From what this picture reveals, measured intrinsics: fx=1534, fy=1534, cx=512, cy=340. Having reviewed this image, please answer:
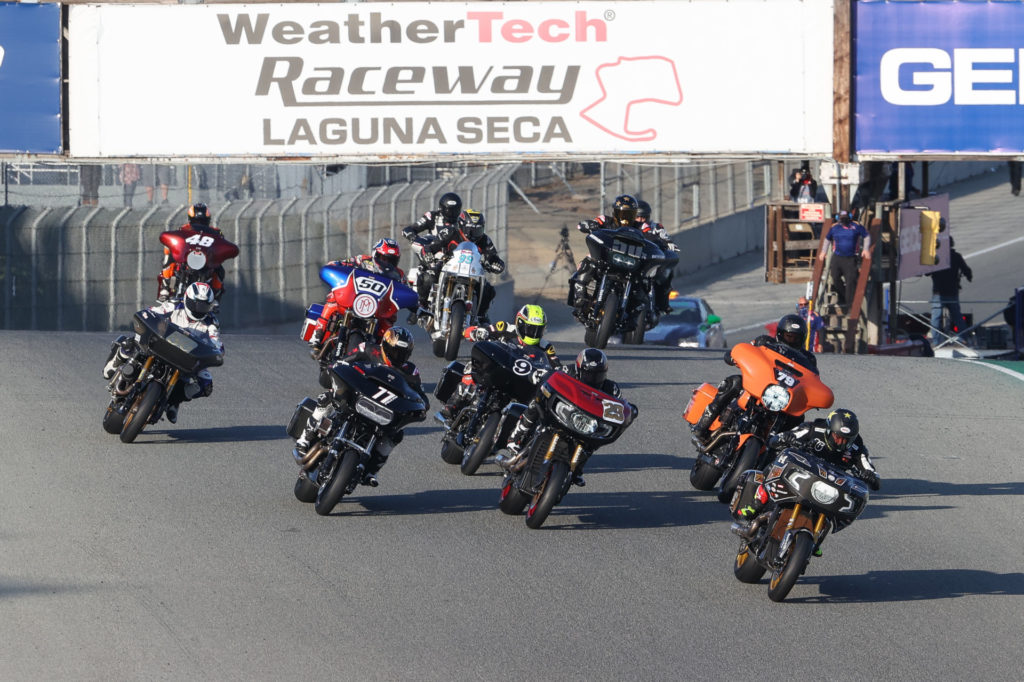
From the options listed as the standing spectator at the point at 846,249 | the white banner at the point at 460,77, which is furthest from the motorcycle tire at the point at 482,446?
the standing spectator at the point at 846,249

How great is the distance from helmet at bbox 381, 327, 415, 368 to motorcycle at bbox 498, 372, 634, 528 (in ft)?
3.57

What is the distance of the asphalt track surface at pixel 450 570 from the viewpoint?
8062mm

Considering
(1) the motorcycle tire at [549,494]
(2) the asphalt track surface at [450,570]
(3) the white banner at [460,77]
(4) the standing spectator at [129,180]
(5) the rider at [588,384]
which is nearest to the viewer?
(2) the asphalt track surface at [450,570]

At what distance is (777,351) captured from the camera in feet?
39.4

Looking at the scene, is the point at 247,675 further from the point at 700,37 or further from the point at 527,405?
the point at 700,37

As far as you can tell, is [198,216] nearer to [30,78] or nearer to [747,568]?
[30,78]

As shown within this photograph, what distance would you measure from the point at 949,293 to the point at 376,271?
578 inches

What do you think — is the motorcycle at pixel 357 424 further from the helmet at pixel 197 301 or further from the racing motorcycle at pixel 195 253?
the racing motorcycle at pixel 195 253

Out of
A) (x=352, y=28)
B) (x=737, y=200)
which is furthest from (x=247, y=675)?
(x=737, y=200)

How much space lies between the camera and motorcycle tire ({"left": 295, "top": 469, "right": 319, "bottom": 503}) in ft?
36.8

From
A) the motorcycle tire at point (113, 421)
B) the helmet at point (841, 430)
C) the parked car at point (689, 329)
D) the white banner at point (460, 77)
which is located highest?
the white banner at point (460, 77)

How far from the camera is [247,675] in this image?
7.63m

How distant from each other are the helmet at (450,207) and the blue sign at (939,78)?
798 cm

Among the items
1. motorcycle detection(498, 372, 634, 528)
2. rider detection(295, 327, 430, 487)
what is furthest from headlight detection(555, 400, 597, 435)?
rider detection(295, 327, 430, 487)
